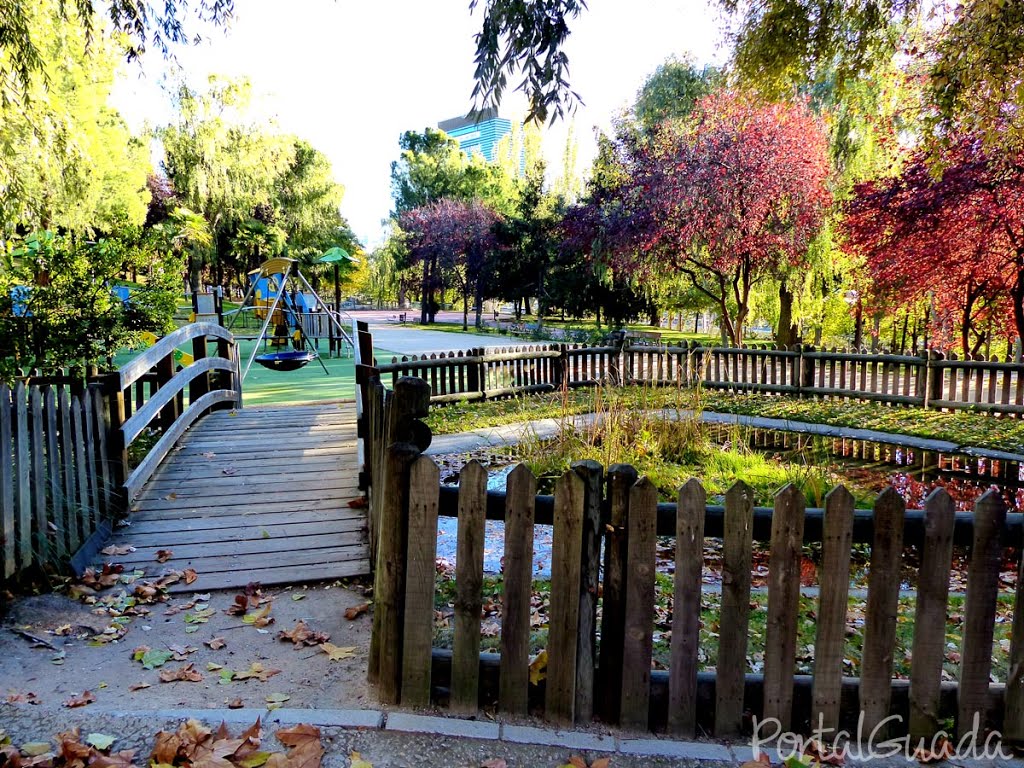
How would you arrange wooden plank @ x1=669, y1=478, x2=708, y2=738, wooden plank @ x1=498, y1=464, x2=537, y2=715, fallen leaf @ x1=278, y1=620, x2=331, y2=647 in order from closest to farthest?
wooden plank @ x1=669, y1=478, x2=708, y2=738 < wooden plank @ x1=498, y1=464, x2=537, y2=715 < fallen leaf @ x1=278, y1=620, x2=331, y2=647

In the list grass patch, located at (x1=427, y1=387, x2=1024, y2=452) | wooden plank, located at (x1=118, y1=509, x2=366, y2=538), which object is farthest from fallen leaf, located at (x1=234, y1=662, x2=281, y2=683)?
grass patch, located at (x1=427, y1=387, x2=1024, y2=452)

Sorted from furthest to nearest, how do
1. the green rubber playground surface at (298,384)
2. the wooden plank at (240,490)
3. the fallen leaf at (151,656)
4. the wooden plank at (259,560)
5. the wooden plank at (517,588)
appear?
the green rubber playground surface at (298,384) → the wooden plank at (240,490) → the wooden plank at (259,560) → the fallen leaf at (151,656) → the wooden plank at (517,588)

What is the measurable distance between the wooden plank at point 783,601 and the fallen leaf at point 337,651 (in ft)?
5.96

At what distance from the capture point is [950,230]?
468 inches

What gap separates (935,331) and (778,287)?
4.41 meters

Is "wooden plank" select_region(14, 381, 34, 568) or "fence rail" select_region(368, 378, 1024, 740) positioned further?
"wooden plank" select_region(14, 381, 34, 568)

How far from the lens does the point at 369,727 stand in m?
2.66

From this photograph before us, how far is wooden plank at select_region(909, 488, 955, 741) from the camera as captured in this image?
96.7 inches

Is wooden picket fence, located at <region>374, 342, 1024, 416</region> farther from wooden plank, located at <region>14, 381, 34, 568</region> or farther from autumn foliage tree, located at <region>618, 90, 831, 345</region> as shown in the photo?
wooden plank, located at <region>14, 381, 34, 568</region>

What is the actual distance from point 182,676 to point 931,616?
→ 2947 millimetres

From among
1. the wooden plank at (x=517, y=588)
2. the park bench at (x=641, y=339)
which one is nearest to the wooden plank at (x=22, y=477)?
the wooden plank at (x=517, y=588)

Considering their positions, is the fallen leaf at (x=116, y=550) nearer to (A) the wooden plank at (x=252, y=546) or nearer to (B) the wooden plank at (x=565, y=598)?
(A) the wooden plank at (x=252, y=546)

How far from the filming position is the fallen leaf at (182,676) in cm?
310

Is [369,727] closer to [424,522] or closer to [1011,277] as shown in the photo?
[424,522]
